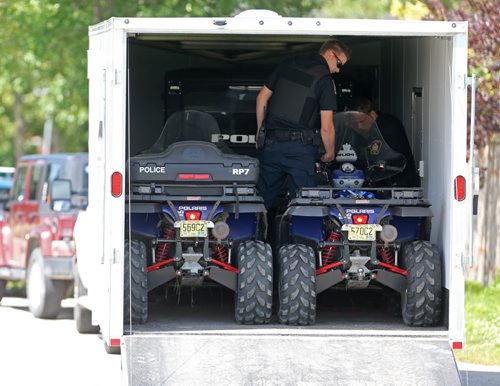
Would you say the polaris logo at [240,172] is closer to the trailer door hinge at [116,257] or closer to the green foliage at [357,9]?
the trailer door hinge at [116,257]

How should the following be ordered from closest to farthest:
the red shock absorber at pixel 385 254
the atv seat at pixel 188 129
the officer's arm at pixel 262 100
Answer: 1. the red shock absorber at pixel 385 254
2. the officer's arm at pixel 262 100
3. the atv seat at pixel 188 129

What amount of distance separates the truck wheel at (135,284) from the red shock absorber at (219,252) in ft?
2.32

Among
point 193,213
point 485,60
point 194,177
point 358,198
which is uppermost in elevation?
point 485,60

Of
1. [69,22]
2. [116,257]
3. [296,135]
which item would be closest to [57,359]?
[296,135]

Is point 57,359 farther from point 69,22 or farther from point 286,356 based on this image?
point 69,22

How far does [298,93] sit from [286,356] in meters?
2.76

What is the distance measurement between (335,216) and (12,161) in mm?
36319

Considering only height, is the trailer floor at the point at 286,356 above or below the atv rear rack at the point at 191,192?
below

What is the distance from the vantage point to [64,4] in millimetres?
22125

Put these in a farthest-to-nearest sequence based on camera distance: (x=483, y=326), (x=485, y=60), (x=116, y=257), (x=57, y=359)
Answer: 1. (x=485, y=60)
2. (x=483, y=326)
3. (x=57, y=359)
4. (x=116, y=257)

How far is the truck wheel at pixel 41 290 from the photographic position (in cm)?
1702

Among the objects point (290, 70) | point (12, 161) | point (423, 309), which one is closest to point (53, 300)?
point (290, 70)

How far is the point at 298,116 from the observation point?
11.8 m

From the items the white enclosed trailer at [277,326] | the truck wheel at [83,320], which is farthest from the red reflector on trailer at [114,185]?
the truck wheel at [83,320]
